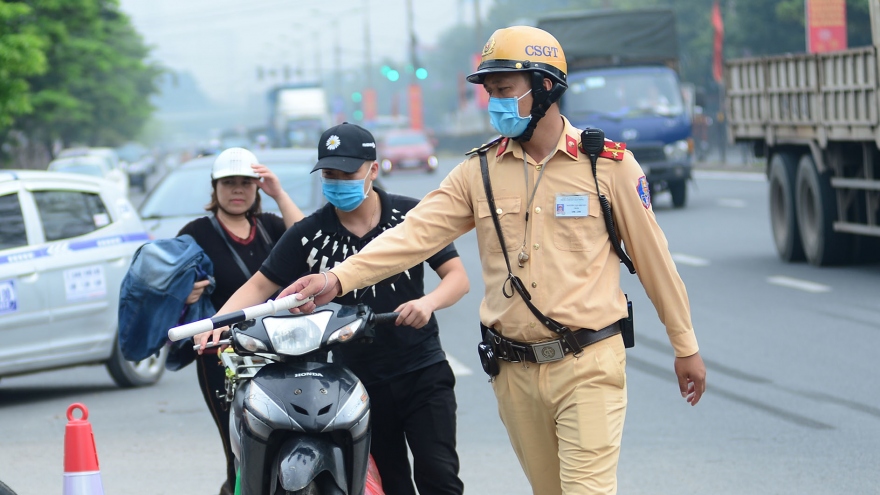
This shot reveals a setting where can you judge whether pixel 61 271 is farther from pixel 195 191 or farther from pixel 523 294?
pixel 523 294

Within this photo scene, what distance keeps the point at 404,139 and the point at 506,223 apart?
44420mm

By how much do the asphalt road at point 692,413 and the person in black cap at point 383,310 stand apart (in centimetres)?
185

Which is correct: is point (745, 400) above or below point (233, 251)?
below

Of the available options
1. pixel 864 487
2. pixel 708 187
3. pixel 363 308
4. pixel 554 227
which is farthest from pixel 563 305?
pixel 708 187

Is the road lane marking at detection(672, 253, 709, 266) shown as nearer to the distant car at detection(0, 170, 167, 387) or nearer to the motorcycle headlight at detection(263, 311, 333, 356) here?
the distant car at detection(0, 170, 167, 387)

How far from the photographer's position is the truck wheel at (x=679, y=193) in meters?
25.2

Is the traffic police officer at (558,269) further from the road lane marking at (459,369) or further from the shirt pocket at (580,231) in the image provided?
the road lane marking at (459,369)

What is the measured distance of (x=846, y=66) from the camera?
14.0 m

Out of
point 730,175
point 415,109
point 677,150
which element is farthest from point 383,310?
point 415,109

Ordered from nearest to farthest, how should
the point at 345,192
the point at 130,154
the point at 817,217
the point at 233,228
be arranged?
1. the point at 345,192
2. the point at 233,228
3. the point at 817,217
4. the point at 130,154

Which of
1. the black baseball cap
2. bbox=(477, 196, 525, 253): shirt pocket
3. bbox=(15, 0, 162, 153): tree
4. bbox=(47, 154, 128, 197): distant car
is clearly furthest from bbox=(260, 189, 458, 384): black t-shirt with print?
bbox=(47, 154, 128, 197): distant car

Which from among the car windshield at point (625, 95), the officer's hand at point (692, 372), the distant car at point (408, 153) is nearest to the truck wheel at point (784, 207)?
the car windshield at point (625, 95)

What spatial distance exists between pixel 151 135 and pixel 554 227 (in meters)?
187

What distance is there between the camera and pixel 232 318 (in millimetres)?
4070
